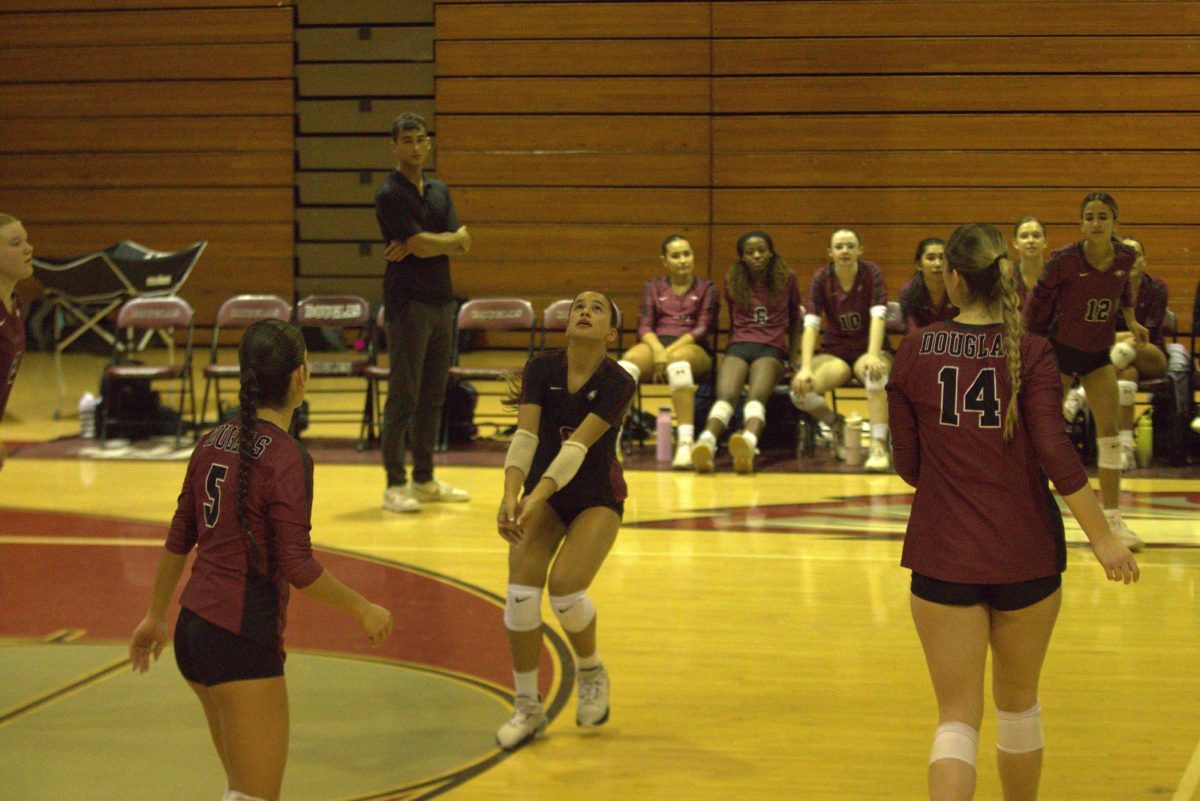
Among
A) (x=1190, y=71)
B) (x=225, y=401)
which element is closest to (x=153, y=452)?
(x=225, y=401)

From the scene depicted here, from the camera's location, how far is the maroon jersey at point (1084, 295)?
19.1 ft

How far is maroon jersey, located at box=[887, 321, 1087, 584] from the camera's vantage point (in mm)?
2721

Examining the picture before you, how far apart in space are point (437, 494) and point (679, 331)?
2.20 m

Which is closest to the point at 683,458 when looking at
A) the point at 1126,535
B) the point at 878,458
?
the point at 878,458

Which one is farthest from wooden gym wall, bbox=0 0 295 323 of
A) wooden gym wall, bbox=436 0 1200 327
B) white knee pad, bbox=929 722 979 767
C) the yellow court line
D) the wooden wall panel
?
white knee pad, bbox=929 722 979 767

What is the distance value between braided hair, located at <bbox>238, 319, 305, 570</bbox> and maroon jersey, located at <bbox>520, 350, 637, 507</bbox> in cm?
127

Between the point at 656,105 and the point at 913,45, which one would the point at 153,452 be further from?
the point at 913,45

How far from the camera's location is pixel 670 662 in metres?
4.64

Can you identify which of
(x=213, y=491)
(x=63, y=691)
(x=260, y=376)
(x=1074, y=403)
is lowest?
(x=63, y=691)

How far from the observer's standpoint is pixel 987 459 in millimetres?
2756

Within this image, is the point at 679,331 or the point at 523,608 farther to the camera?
the point at 679,331

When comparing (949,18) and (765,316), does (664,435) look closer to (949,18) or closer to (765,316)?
Result: (765,316)

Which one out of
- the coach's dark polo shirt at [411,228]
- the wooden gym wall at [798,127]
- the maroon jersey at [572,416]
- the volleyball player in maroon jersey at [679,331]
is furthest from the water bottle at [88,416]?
the maroon jersey at [572,416]

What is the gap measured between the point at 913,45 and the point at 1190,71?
232 centimetres
